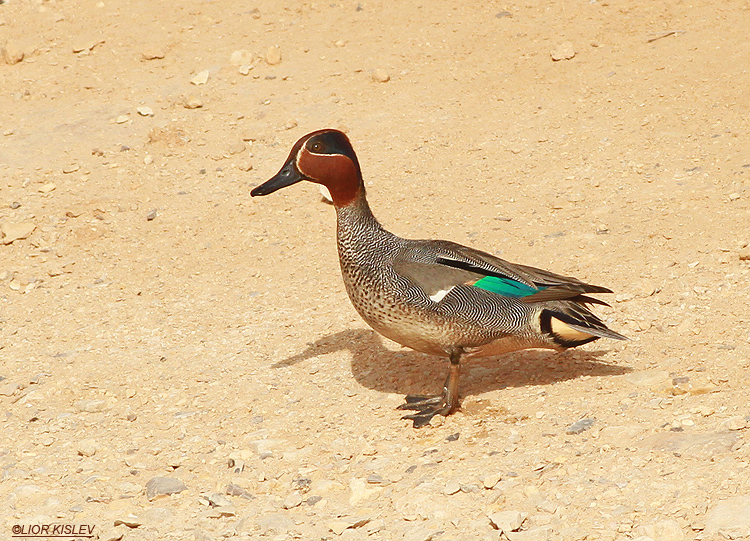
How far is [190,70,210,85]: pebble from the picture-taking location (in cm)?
925

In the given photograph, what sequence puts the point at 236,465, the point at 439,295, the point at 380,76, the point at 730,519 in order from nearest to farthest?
1. the point at 730,519
2. the point at 236,465
3. the point at 439,295
4. the point at 380,76

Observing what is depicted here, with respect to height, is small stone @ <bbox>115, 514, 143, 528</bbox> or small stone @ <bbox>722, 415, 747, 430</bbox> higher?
small stone @ <bbox>722, 415, 747, 430</bbox>

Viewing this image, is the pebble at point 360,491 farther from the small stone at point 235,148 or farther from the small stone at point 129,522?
the small stone at point 235,148

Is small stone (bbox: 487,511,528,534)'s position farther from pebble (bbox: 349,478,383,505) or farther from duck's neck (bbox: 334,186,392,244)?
duck's neck (bbox: 334,186,392,244)

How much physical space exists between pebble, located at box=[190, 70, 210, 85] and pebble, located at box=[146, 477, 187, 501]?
5769 mm

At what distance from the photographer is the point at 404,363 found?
5469mm

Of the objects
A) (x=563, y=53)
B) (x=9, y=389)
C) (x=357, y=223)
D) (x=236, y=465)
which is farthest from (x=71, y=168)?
(x=563, y=53)

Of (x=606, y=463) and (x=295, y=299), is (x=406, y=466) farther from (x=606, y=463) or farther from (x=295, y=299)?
(x=295, y=299)

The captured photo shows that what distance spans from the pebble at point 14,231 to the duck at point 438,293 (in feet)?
10.8

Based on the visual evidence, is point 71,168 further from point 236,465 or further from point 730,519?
point 730,519

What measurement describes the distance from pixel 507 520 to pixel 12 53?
827 centimetres

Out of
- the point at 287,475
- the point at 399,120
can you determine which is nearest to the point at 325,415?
the point at 287,475

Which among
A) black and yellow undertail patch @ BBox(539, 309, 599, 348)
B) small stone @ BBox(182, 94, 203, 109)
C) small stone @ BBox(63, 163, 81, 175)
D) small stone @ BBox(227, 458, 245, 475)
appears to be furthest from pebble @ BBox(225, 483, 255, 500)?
small stone @ BBox(182, 94, 203, 109)

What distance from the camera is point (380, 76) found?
8.98m
